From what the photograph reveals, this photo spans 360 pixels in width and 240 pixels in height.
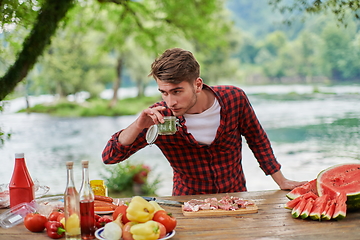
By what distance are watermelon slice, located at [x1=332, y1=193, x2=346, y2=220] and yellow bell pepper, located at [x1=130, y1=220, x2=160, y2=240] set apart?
0.95m

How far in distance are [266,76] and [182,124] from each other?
2094 cm

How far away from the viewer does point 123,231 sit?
72.2 inches

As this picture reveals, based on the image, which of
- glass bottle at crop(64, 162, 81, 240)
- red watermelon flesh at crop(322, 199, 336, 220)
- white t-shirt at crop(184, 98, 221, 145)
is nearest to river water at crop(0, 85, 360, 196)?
white t-shirt at crop(184, 98, 221, 145)

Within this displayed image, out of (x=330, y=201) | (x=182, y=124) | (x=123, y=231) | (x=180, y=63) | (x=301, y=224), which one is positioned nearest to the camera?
(x=123, y=231)

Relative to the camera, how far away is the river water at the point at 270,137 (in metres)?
13.4

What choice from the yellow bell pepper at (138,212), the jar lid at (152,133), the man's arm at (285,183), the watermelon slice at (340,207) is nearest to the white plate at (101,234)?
the yellow bell pepper at (138,212)

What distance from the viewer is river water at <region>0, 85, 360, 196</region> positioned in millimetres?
13422

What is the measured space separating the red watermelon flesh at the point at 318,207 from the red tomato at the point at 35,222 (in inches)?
53.4

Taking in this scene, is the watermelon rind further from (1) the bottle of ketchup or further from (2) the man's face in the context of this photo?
(1) the bottle of ketchup

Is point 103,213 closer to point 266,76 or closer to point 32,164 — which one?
point 32,164

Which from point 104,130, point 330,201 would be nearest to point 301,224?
point 330,201

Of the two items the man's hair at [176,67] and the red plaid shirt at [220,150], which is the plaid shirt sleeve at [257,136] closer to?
the red plaid shirt at [220,150]

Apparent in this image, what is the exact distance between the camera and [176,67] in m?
2.39

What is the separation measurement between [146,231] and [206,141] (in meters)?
1.10
